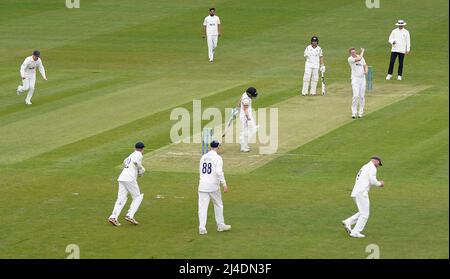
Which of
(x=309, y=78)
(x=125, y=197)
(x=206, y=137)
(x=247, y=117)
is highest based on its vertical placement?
(x=309, y=78)

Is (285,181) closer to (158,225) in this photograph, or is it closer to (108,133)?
(158,225)

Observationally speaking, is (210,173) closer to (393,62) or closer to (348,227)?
(348,227)

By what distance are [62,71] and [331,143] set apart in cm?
1718

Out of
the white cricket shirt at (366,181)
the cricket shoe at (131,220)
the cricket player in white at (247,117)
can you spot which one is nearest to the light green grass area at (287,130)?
the cricket player in white at (247,117)

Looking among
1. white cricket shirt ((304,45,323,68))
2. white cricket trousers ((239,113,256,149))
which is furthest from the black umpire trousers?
white cricket trousers ((239,113,256,149))

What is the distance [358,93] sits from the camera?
1521 inches

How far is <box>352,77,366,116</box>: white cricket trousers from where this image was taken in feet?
126

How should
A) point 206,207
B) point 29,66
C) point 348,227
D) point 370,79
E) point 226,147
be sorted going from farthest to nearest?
point 370,79 → point 29,66 → point 226,147 → point 206,207 → point 348,227

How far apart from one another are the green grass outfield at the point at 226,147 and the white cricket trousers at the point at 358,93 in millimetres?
584

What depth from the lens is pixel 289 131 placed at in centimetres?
3769

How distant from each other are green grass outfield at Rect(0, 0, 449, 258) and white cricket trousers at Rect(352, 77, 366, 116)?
1.91 ft

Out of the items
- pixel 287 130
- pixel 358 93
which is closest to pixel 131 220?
pixel 287 130

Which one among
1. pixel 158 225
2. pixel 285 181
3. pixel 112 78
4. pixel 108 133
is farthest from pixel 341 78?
pixel 158 225

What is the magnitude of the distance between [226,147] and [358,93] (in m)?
5.48
